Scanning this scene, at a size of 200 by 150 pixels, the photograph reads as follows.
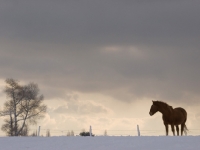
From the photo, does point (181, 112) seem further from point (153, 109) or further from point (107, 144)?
point (107, 144)

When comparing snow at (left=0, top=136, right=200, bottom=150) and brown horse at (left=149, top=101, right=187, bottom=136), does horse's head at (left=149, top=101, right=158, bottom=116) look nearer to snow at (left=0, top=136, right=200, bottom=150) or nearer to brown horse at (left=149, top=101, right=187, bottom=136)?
brown horse at (left=149, top=101, right=187, bottom=136)

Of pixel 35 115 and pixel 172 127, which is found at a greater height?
pixel 35 115

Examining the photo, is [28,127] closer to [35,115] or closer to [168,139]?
[35,115]

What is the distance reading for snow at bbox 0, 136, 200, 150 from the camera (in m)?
25.8

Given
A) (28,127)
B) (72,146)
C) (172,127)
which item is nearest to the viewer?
(72,146)

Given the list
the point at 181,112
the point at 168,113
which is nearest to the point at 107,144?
the point at 168,113

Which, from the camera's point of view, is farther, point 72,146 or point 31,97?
point 31,97

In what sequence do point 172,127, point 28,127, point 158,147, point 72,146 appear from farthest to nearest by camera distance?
point 28,127 → point 172,127 → point 72,146 → point 158,147

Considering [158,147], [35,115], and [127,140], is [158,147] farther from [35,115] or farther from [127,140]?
[35,115]

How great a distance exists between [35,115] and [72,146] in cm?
4797

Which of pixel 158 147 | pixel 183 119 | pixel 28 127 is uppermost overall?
pixel 28 127

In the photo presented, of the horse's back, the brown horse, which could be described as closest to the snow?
the brown horse

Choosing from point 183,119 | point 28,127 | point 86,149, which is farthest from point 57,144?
point 28,127

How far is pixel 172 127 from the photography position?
111 ft
